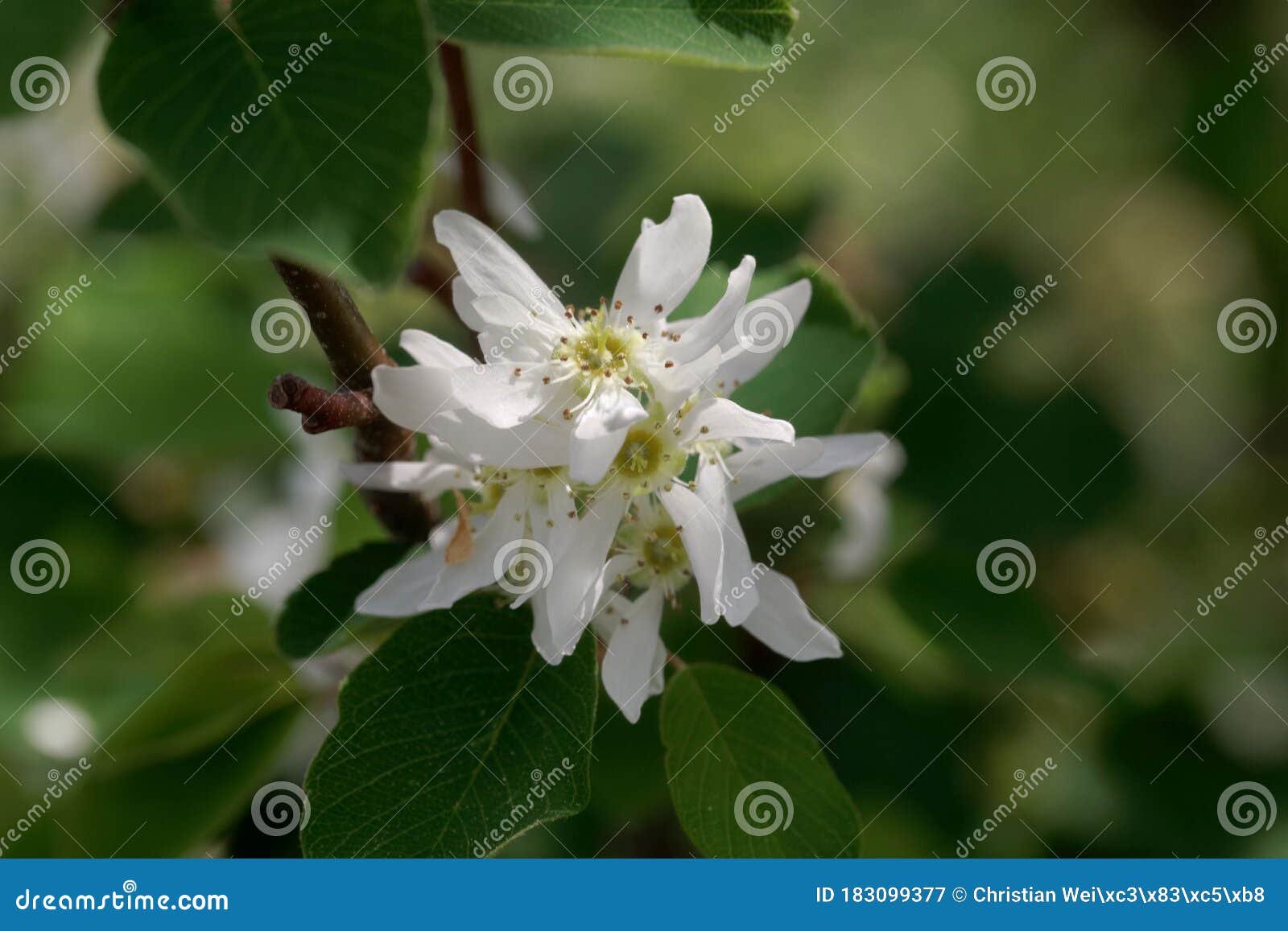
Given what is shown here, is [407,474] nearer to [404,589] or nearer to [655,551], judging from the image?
[404,589]

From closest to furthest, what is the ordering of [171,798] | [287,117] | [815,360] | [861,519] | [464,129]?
[287,117]
[815,360]
[171,798]
[464,129]
[861,519]

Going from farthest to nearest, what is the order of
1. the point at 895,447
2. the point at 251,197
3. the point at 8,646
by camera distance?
the point at 895,447 → the point at 8,646 → the point at 251,197

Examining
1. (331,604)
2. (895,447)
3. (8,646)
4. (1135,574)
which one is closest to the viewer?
(331,604)

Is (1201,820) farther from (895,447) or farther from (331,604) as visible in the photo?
(331,604)

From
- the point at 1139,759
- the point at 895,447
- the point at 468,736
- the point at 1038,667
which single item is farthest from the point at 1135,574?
the point at 468,736

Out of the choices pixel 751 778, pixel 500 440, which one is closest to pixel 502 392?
pixel 500 440

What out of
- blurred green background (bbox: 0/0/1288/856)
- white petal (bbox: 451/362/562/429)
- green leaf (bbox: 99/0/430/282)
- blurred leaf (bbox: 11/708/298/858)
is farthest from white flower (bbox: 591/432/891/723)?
blurred leaf (bbox: 11/708/298/858)

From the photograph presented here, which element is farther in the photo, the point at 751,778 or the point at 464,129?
the point at 464,129

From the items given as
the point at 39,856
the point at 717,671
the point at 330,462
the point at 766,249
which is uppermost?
the point at 766,249
